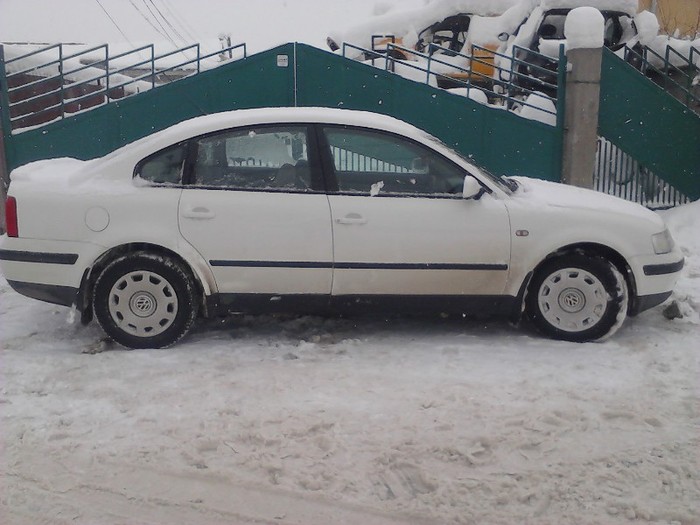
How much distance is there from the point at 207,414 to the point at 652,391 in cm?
253

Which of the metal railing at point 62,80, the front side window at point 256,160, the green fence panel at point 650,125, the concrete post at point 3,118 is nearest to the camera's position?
the front side window at point 256,160

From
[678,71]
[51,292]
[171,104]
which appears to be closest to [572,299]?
[51,292]

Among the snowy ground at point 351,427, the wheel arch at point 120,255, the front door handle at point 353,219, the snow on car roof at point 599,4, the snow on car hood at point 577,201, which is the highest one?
the snow on car roof at point 599,4

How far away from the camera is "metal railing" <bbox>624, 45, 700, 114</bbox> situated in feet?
34.3

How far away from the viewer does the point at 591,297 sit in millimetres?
5406

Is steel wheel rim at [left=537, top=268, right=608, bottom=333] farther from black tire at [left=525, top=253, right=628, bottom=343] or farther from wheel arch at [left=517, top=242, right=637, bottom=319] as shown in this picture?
wheel arch at [left=517, top=242, right=637, bottom=319]

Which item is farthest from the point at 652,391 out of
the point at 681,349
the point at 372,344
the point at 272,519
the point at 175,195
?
the point at 175,195

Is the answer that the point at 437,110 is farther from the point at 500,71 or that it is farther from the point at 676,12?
the point at 676,12

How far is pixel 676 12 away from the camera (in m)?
20.5

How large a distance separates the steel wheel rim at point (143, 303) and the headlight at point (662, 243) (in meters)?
3.28

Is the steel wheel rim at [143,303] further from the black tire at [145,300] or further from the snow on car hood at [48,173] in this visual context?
the snow on car hood at [48,173]

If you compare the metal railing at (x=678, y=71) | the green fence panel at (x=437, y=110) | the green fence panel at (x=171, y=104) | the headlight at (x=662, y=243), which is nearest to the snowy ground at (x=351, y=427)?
the headlight at (x=662, y=243)

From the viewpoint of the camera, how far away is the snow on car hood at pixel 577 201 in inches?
214

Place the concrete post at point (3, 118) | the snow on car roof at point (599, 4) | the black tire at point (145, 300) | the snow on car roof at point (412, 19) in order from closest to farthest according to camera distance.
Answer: the black tire at point (145, 300) < the concrete post at point (3, 118) < the snow on car roof at point (599, 4) < the snow on car roof at point (412, 19)
